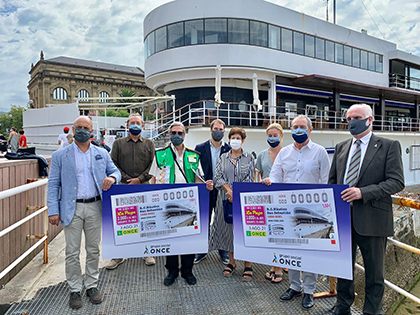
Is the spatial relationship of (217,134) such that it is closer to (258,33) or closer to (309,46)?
(258,33)

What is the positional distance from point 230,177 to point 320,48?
751 inches

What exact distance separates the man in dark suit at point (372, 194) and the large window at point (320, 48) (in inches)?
736

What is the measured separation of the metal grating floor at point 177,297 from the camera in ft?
9.54

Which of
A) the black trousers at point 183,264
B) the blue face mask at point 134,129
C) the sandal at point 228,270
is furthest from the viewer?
the blue face mask at point 134,129

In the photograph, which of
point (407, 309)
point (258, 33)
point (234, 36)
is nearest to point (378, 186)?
point (407, 309)

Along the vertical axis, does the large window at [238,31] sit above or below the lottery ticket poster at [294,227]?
above

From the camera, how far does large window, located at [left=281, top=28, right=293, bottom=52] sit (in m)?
17.6

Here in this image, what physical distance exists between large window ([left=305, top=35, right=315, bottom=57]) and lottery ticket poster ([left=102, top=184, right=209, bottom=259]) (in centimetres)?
1834

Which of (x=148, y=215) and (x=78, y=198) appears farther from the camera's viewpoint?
(x=148, y=215)

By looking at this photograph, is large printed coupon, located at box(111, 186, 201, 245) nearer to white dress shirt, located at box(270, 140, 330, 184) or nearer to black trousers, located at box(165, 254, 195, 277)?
black trousers, located at box(165, 254, 195, 277)

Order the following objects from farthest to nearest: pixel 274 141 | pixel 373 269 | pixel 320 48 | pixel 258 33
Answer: pixel 320 48 < pixel 258 33 < pixel 274 141 < pixel 373 269

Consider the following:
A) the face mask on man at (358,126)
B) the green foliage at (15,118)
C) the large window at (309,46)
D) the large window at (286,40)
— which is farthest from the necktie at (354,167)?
the green foliage at (15,118)

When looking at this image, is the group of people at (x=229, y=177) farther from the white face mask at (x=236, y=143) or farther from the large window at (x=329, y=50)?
the large window at (x=329, y=50)

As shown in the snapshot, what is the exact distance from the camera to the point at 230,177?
372 cm
